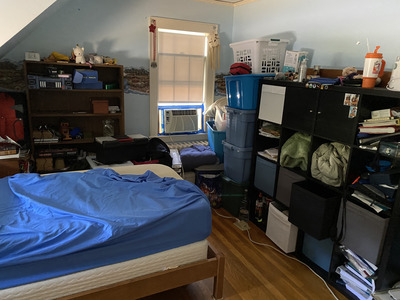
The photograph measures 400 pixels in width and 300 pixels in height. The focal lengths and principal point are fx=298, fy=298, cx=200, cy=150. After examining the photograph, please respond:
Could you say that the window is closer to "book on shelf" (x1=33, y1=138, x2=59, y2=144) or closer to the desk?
"book on shelf" (x1=33, y1=138, x2=59, y2=144)

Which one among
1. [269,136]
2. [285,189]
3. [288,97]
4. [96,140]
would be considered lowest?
[285,189]

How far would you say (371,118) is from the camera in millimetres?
1942

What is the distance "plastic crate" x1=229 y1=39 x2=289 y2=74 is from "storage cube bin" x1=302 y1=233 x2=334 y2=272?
5.34ft

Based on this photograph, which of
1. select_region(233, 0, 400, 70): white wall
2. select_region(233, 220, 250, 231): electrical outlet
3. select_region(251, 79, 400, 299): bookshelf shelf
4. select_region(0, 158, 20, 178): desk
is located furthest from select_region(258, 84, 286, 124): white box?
select_region(0, 158, 20, 178): desk

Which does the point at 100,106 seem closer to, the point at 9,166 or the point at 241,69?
the point at 9,166

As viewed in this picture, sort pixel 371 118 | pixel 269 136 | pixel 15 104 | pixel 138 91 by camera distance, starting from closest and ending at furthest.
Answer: pixel 371 118 → pixel 269 136 → pixel 15 104 → pixel 138 91

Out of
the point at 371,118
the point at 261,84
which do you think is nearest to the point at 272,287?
the point at 371,118

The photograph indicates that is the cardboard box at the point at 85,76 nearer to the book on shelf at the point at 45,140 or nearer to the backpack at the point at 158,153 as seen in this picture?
the book on shelf at the point at 45,140

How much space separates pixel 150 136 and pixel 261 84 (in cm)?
163

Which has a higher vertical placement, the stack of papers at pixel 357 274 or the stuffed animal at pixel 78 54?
the stuffed animal at pixel 78 54

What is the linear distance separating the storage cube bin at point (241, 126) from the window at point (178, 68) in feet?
3.23

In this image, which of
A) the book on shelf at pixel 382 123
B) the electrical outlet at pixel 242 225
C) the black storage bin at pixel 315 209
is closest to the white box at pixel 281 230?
the black storage bin at pixel 315 209

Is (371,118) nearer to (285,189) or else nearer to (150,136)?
(285,189)

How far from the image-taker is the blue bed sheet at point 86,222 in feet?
4.92
